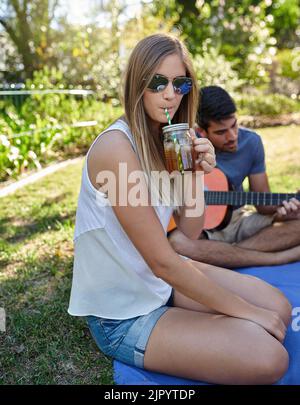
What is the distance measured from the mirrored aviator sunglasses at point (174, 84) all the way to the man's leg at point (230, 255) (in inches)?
52.8

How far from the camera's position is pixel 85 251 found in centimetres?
206

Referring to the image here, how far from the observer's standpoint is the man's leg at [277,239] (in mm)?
3439

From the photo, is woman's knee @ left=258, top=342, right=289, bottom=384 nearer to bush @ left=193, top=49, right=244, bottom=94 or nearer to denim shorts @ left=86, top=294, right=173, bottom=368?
denim shorts @ left=86, top=294, right=173, bottom=368

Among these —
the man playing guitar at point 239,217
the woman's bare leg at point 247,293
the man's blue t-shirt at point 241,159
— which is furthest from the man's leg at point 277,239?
the woman's bare leg at point 247,293

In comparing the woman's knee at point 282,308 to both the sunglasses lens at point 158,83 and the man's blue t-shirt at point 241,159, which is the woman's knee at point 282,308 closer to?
the sunglasses lens at point 158,83

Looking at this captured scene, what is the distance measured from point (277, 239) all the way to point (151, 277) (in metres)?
1.61

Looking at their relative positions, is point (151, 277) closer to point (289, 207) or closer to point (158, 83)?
point (158, 83)

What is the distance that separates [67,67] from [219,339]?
40.6 ft

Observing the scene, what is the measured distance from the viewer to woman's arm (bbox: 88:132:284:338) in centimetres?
186

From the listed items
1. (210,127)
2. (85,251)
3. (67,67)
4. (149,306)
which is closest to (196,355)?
(149,306)

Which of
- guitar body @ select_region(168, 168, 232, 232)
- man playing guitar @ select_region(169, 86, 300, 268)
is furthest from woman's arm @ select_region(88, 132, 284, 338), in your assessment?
guitar body @ select_region(168, 168, 232, 232)

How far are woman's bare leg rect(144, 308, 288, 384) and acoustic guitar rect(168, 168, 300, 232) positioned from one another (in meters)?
1.65

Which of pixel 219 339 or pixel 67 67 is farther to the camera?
pixel 67 67
